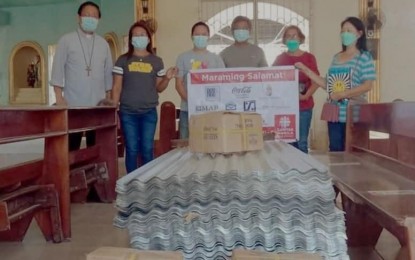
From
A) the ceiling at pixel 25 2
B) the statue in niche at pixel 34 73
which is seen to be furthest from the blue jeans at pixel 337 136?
the statue in niche at pixel 34 73

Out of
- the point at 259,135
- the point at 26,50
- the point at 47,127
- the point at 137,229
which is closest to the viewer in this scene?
the point at 137,229

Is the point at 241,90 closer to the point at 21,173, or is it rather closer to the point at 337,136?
the point at 337,136

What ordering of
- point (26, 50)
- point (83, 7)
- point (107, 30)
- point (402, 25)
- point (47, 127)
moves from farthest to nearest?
point (26, 50) < point (107, 30) < point (402, 25) < point (83, 7) < point (47, 127)

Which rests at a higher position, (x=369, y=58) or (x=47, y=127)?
(x=369, y=58)

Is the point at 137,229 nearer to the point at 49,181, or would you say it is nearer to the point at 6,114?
the point at 6,114

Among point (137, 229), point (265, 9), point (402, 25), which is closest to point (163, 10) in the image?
point (265, 9)

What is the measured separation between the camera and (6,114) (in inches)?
97.7

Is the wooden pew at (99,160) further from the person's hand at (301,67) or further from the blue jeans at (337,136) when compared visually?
the blue jeans at (337,136)

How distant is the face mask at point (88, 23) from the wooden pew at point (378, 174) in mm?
1943

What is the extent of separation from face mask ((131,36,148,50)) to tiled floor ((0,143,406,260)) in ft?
4.19

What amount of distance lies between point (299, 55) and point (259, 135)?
77.6 inches

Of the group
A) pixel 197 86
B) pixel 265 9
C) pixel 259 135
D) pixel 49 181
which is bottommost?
Result: pixel 49 181

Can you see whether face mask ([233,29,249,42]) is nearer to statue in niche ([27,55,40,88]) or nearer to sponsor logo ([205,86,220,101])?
sponsor logo ([205,86,220,101])

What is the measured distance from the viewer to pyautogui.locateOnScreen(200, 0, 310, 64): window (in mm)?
7031
